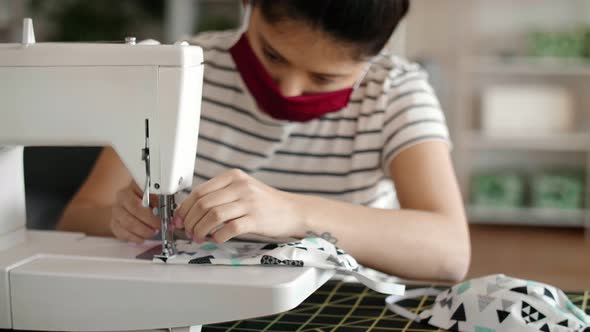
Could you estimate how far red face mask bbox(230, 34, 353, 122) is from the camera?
57.4 inches

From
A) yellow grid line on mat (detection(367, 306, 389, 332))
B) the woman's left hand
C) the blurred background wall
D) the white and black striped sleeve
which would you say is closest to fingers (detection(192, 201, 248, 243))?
the woman's left hand

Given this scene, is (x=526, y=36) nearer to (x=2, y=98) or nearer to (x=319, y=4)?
(x=319, y=4)

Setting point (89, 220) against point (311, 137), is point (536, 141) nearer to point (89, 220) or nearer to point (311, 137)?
point (311, 137)

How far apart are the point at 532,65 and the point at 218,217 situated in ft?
11.2

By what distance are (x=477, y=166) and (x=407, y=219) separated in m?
3.31

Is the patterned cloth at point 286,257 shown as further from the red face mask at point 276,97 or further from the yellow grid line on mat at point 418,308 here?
the red face mask at point 276,97

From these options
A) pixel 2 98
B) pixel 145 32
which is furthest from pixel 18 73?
pixel 145 32

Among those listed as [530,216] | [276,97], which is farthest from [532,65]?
[276,97]

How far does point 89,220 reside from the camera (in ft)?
4.97

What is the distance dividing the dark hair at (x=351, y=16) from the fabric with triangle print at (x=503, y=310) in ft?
1.33

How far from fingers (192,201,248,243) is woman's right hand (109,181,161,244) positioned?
0.12 m

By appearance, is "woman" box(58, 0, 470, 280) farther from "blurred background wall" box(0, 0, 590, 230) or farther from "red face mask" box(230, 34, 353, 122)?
"blurred background wall" box(0, 0, 590, 230)

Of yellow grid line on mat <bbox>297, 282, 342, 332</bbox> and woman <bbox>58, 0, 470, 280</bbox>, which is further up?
woman <bbox>58, 0, 470, 280</bbox>

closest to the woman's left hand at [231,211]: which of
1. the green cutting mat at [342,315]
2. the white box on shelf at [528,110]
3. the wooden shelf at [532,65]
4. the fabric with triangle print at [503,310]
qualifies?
the green cutting mat at [342,315]
